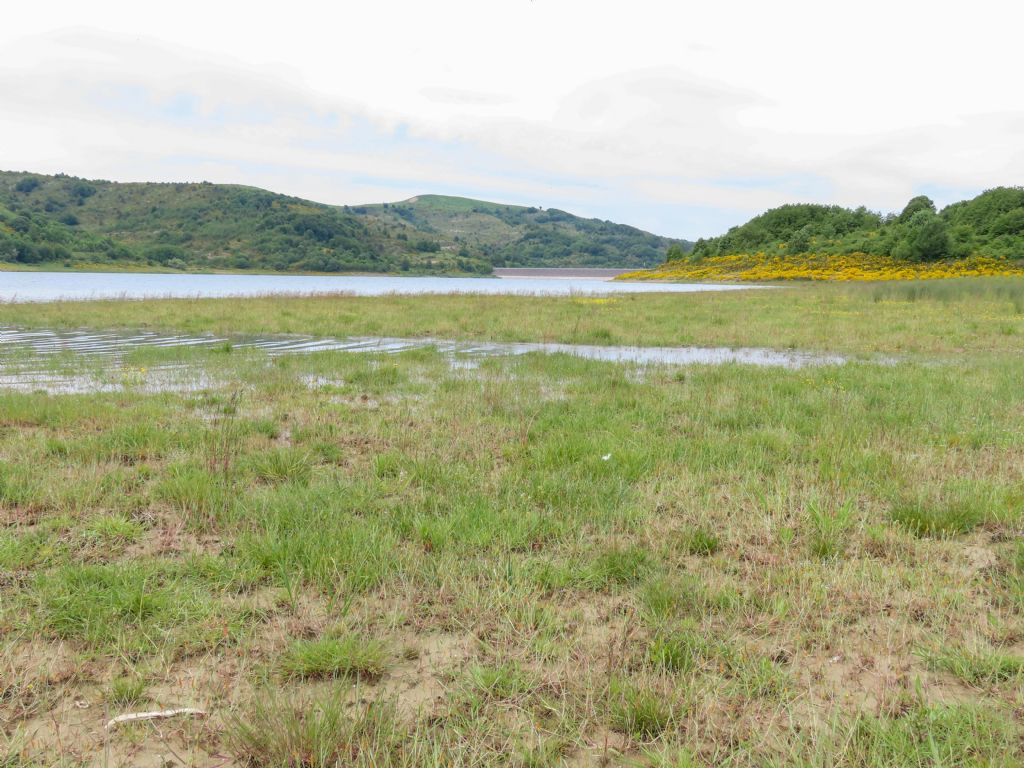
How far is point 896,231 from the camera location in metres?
81.2

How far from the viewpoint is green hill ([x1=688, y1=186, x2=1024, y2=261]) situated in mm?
68812

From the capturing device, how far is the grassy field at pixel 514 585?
9.69ft

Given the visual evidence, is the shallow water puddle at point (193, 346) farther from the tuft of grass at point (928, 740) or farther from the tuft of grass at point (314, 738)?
the tuft of grass at point (928, 740)

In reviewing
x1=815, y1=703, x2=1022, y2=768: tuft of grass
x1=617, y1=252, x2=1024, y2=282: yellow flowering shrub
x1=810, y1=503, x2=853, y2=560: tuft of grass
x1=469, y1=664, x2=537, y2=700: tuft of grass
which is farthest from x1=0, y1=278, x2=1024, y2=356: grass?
x1=617, y1=252, x2=1024, y2=282: yellow flowering shrub

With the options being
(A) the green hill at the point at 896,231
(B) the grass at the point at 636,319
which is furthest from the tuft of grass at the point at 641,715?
(A) the green hill at the point at 896,231

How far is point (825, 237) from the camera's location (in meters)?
94.6

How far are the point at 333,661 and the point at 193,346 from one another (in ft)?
59.9

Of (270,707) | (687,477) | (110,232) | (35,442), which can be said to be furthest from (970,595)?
(110,232)

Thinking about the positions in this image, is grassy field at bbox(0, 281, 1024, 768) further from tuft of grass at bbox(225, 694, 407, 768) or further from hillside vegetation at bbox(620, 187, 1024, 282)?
hillside vegetation at bbox(620, 187, 1024, 282)

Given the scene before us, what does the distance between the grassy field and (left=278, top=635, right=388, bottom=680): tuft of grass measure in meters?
0.02

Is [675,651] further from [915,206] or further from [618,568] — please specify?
[915,206]

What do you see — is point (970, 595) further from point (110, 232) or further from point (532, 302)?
point (110, 232)

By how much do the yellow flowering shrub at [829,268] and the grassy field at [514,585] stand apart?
60.1 meters

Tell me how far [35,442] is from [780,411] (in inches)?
411
